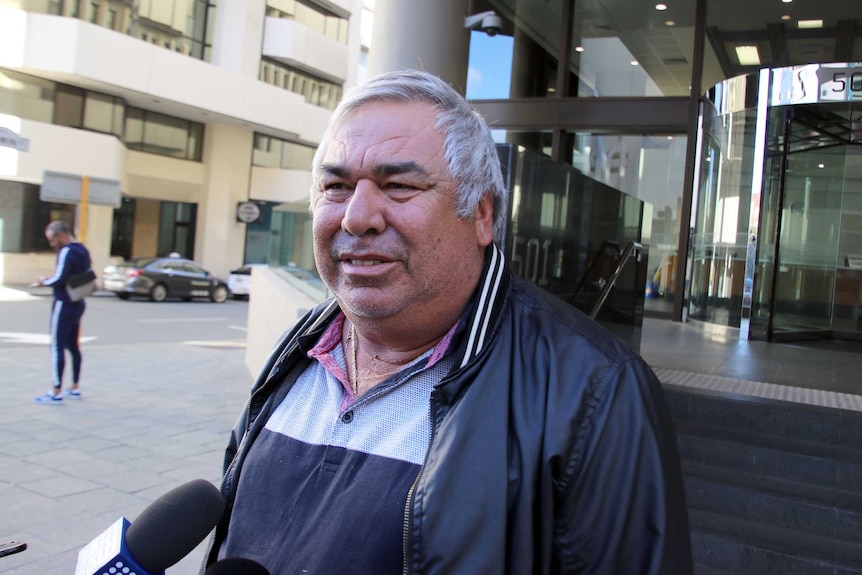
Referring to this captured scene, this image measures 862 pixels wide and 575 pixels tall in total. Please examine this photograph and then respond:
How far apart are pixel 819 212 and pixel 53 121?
21.7 metres

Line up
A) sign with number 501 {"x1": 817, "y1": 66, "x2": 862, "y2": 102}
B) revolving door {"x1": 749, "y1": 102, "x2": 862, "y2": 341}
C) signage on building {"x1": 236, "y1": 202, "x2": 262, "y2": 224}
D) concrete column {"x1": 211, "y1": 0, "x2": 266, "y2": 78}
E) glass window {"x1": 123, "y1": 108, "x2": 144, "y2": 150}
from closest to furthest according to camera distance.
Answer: sign with number 501 {"x1": 817, "y1": 66, "x2": 862, "y2": 102} < revolving door {"x1": 749, "y1": 102, "x2": 862, "y2": 341} < glass window {"x1": 123, "y1": 108, "x2": 144, "y2": 150} < concrete column {"x1": 211, "y1": 0, "x2": 266, "y2": 78} < signage on building {"x1": 236, "y1": 202, "x2": 262, "y2": 224}

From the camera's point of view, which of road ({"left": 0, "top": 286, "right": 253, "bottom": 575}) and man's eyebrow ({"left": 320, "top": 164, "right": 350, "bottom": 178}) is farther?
road ({"left": 0, "top": 286, "right": 253, "bottom": 575})

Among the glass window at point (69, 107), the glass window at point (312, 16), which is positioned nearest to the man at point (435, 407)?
the glass window at point (69, 107)

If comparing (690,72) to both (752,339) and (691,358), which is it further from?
(691,358)

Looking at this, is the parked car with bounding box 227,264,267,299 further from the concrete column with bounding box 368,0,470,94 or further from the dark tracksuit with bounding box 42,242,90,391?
the concrete column with bounding box 368,0,470,94

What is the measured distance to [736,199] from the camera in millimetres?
10695

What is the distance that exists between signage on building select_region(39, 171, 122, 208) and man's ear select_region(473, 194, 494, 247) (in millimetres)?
14432

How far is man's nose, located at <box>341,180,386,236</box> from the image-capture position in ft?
4.99

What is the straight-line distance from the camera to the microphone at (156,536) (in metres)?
1.12

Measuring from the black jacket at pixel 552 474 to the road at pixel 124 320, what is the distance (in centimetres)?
1244

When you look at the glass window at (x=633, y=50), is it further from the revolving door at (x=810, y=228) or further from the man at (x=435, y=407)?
the man at (x=435, y=407)

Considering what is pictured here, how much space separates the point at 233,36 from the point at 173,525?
30960 millimetres

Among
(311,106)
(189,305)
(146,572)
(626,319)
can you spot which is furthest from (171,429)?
(311,106)

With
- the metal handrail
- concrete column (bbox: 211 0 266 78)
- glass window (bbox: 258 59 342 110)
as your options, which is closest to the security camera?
the metal handrail
